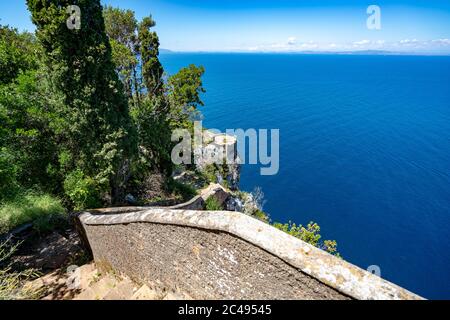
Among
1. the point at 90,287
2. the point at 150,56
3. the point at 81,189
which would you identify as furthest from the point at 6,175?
the point at 150,56

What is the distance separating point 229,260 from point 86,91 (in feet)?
27.8

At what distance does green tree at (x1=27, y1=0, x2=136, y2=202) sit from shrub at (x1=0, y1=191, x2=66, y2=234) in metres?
1.88

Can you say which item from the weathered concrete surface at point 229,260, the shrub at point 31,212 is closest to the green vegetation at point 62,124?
the shrub at point 31,212

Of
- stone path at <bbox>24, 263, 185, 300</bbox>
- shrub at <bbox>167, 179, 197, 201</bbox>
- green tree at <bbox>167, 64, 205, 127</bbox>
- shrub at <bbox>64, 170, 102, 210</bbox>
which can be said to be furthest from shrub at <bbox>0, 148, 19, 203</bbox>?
green tree at <bbox>167, 64, 205, 127</bbox>

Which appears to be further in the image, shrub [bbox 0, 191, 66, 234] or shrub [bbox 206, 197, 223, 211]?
shrub [bbox 206, 197, 223, 211]

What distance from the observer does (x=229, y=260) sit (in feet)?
13.8

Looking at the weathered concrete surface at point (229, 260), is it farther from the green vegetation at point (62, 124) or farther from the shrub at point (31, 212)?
the green vegetation at point (62, 124)

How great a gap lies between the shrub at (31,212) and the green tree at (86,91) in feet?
6.16

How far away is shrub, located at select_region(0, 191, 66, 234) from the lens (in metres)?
7.90

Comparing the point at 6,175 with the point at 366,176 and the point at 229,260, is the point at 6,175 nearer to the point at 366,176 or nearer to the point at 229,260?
the point at 229,260

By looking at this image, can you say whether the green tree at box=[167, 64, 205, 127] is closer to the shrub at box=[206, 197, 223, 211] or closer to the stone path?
the shrub at box=[206, 197, 223, 211]

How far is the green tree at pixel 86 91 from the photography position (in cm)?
862
